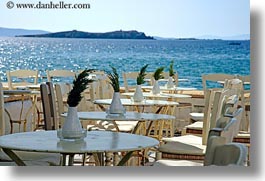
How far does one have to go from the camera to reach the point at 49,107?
11.2 feet

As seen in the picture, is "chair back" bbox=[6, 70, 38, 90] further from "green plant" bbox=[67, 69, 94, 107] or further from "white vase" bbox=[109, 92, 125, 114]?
"green plant" bbox=[67, 69, 94, 107]

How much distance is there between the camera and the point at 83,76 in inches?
88.6

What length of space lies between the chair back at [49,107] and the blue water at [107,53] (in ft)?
0.37

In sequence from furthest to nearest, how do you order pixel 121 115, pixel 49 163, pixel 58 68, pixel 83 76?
pixel 58 68 → pixel 121 115 → pixel 49 163 → pixel 83 76

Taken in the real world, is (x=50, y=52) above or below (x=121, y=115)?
above

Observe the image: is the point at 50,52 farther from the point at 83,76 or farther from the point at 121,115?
the point at 83,76

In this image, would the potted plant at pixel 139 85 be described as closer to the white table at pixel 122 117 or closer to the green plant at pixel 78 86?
the white table at pixel 122 117

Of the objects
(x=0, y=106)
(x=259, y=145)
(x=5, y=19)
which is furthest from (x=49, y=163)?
(x=259, y=145)

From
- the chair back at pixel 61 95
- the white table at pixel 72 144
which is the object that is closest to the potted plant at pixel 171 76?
the chair back at pixel 61 95

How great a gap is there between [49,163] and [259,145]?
0.96 meters

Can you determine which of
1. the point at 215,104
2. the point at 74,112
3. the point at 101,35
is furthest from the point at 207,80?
the point at 74,112

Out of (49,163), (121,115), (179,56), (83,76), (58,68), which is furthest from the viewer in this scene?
(179,56)

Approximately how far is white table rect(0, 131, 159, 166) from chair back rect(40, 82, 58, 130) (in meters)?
0.85
